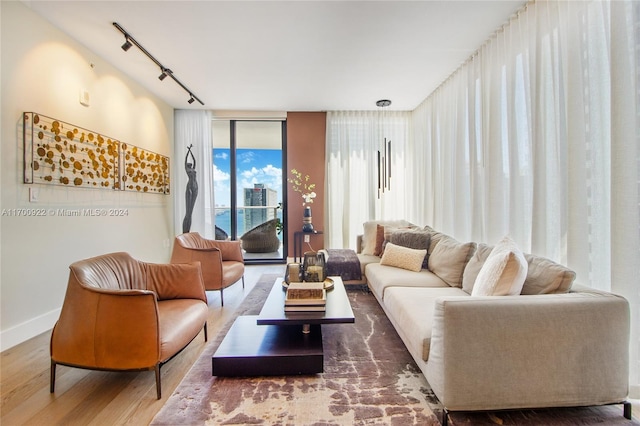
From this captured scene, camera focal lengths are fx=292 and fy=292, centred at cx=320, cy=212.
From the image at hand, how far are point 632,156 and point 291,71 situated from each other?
10.3 ft

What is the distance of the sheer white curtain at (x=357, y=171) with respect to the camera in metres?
5.20

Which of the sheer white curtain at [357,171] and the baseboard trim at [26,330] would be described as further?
the sheer white curtain at [357,171]

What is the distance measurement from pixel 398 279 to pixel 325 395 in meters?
1.40

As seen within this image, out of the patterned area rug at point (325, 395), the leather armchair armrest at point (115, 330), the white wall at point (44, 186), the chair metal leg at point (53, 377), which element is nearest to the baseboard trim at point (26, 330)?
the white wall at point (44, 186)

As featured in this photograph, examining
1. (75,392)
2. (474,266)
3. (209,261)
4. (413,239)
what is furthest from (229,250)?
(474,266)

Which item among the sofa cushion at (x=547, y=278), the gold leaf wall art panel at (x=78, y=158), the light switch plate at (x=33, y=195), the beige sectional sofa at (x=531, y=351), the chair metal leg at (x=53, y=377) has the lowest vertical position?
the chair metal leg at (x=53, y=377)

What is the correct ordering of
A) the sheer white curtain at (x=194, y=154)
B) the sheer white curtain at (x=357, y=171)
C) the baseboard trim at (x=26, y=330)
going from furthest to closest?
the sheer white curtain at (x=357, y=171), the sheer white curtain at (x=194, y=154), the baseboard trim at (x=26, y=330)

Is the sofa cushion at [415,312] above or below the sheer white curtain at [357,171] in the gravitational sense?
below

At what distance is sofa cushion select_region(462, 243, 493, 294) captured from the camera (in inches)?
95.6

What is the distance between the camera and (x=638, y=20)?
1.59 m

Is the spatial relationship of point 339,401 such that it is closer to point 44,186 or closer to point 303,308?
point 303,308

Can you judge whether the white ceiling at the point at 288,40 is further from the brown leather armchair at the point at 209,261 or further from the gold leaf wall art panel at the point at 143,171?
the brown leather armchair at the point at 209,261

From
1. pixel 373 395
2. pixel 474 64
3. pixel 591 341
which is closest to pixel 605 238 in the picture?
pixel 591 341

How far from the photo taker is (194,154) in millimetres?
5109
